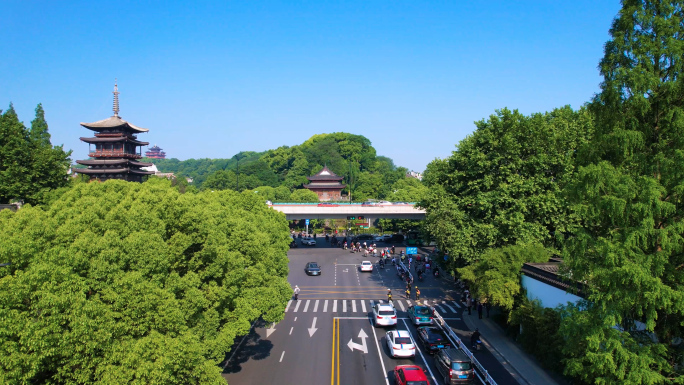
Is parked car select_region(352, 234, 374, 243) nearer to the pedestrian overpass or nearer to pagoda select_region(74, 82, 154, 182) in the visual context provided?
the pedestrian overpass

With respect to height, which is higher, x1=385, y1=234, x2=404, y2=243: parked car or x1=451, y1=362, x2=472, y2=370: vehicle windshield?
x1=385, y1=234, x2=404, y2=243: parked car

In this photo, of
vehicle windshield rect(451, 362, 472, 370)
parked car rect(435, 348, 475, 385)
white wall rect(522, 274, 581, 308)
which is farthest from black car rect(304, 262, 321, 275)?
vehicle windshield rect(451, 362, 472, 370)

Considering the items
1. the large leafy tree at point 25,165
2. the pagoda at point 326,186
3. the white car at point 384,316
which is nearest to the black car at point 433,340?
the white car at point 384,316

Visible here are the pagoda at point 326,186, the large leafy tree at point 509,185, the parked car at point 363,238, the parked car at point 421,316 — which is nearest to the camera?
the parked car at point 421,316

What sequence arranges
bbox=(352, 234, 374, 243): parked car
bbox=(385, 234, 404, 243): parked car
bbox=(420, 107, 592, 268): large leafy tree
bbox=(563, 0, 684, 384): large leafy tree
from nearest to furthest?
1. bbox=(563, 0, 684, 384): large leafy tree
2. bbox=(420, 107, 592, 268): large leafy tree
3. bbox=(385, 234, 404, 243): parked car
4. bbox=(352, 234, 374, 243): parked car

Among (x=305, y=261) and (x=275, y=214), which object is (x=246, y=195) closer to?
(x=275, y=214)

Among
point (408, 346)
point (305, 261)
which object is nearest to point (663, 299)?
point (408, 346)

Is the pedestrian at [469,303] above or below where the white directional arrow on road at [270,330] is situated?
above

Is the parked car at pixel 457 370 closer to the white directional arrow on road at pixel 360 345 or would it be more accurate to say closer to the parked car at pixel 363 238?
the white directional arrow on road at pixel 360 345

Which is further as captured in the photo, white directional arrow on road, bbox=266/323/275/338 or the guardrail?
white directional arrow on road, bbox=266/323/275/338
